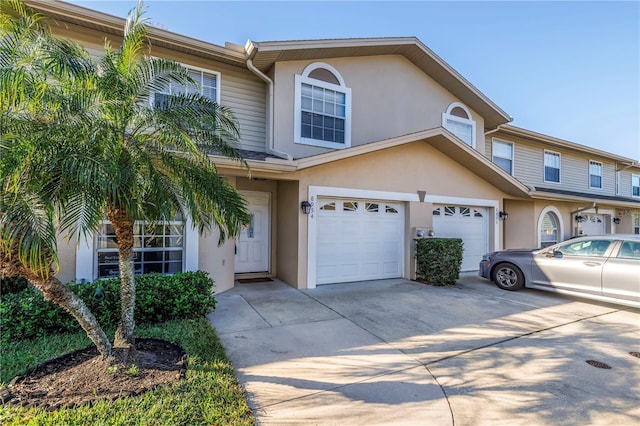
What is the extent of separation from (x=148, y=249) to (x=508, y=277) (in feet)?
29.4

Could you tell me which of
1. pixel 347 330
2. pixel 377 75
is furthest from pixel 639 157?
pixel 347 330

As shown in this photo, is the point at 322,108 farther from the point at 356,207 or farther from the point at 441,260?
the point at 441,260

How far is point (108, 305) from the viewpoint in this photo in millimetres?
4934

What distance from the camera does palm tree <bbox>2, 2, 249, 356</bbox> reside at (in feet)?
10.1

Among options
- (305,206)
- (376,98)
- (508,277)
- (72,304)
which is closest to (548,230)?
(508,277)

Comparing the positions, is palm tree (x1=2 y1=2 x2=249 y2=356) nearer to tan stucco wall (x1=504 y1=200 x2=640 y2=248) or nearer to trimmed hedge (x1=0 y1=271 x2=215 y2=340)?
trimmed hedge (x1=0 y1=271 x2=215 y2=340)

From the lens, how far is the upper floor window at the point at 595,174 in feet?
54.6

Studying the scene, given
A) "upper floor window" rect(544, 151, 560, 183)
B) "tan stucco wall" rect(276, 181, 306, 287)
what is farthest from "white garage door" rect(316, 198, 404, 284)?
"upper floor window" rect(544, 151, 560, 183)

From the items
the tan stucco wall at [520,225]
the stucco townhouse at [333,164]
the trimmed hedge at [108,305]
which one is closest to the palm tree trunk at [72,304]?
the trimmed hedge at [108,305]

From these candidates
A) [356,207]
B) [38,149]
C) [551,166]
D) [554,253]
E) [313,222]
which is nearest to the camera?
[38,149]

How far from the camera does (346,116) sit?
9562mm

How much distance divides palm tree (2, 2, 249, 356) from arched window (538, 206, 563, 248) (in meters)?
13.0

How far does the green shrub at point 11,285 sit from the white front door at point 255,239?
450 centimetres

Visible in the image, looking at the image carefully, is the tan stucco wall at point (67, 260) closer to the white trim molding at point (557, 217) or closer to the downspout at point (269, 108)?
the downspout at point (269, 108)
